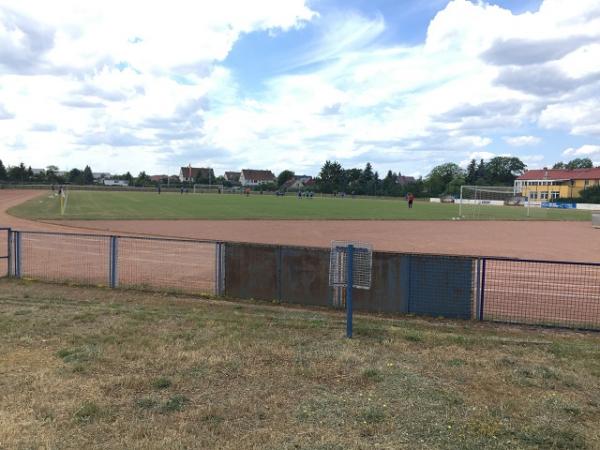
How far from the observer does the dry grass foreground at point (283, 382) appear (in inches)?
168

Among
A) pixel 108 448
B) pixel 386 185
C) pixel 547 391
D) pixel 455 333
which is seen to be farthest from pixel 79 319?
pixel 386 185

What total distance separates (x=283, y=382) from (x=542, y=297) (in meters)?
7.38

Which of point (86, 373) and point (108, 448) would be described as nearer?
point (108, 448)

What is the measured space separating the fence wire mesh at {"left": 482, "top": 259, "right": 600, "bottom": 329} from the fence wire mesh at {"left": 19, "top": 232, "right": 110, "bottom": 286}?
8.66 metres

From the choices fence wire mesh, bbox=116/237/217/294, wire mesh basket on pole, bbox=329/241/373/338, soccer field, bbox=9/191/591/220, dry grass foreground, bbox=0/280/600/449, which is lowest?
dry grass foreground, bbox=0/280/600/449

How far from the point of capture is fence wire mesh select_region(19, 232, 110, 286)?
1158cm

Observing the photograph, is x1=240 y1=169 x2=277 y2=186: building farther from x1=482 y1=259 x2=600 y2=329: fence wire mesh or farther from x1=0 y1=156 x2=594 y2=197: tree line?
x1=482 y1=259 x2=600 y2=329: fence wire mesh

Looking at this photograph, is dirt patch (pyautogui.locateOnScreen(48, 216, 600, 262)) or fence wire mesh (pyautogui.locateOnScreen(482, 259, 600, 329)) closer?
fence wire mesh (pyautogui.locateOnScreen(482, 259, 600, 329))

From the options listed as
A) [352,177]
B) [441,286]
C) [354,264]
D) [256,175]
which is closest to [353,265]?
[354,264]

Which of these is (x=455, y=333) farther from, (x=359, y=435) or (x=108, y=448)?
(x=108, y=448)

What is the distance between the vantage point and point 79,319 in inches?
312

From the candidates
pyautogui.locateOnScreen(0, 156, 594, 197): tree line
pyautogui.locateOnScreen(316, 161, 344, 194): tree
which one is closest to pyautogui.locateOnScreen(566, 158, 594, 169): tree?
pyautogui.locateOnScreen(0, 156, 594, 197): tree line

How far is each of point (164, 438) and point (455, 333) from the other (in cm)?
519

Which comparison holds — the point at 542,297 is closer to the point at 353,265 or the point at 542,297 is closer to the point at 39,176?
the point at 353,265
